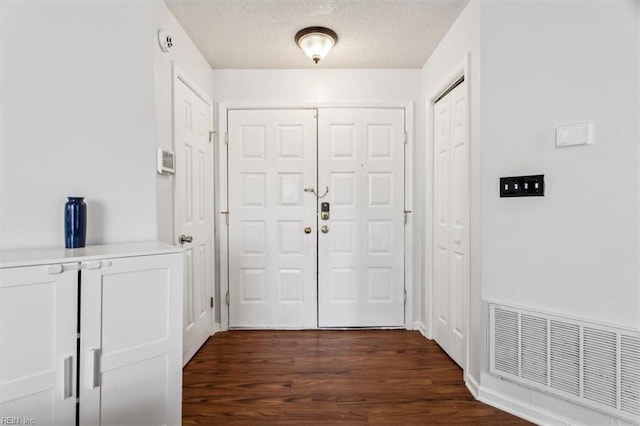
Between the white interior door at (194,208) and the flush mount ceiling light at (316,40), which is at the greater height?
the flush mount ceiling light at (316,40)

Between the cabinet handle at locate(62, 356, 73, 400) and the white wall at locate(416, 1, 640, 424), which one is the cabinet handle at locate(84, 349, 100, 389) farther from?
the white wall at locate(416, 1, 640, 424)

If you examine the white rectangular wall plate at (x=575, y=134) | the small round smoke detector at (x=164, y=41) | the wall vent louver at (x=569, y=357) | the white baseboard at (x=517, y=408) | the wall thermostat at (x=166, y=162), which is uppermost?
the small round smoke detector at (x=164, y=41)

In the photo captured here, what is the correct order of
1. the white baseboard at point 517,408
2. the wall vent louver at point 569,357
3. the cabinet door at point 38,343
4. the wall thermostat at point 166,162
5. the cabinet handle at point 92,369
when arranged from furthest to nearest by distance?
the wall thermostat at point 166,162 < the white baseboard at point 517,408 < the wall vent louver at point 569,357 < the cabinet handle at point 92,369 < the cabinet door at point 38,343

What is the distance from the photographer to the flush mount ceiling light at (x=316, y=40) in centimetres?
222

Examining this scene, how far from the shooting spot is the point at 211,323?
2814 millimetres

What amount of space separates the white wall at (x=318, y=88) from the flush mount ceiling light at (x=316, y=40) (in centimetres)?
56

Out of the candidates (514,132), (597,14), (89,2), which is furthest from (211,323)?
(597,14)

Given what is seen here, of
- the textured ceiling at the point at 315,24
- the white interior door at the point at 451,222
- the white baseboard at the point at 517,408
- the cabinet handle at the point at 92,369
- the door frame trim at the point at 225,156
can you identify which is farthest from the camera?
the door frame trim at the point at 225,156

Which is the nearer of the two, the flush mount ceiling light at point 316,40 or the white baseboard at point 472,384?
the white baseboard at point 472,384

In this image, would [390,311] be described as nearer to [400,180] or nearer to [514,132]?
[400,180]

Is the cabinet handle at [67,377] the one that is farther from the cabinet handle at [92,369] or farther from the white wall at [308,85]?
the white wall at [308,85]

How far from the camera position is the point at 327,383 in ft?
6.64

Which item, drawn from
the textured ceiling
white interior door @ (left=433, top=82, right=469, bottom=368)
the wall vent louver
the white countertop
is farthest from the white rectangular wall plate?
the white countertop

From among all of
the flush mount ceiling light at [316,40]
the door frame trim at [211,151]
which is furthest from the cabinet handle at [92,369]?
the flush mount ceiling light at [316,40]
